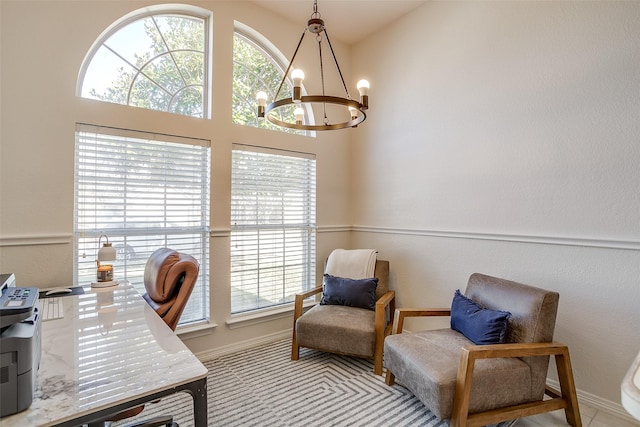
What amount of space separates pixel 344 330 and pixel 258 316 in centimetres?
Result: 99

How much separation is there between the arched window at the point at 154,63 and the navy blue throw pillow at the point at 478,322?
8.83 ft

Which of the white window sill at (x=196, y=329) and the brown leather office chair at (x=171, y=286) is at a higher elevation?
the brown leather office chair at (x=171, y=286)

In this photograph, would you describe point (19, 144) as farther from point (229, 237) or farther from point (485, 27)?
point (485, 27)

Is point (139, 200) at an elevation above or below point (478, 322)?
above

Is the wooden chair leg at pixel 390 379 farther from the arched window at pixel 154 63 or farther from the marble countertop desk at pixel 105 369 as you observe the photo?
the arched window at pixel 154 63

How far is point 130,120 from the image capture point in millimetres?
2492

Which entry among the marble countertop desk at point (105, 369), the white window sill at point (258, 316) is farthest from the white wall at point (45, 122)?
the marble countertop desk at point (105, 369)

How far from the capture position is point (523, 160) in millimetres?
2455

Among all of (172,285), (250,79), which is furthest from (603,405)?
(250,79)

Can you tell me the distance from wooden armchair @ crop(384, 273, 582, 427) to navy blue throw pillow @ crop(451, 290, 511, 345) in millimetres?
82

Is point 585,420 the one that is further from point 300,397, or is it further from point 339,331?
point 300,397

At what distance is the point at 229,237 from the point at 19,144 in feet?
5.25

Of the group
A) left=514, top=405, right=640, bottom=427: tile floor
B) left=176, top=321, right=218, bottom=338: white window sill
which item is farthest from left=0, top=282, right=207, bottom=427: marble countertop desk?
left=514, top=405, right=640, bottom=427: tile floor

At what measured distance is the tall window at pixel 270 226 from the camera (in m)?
3.11
